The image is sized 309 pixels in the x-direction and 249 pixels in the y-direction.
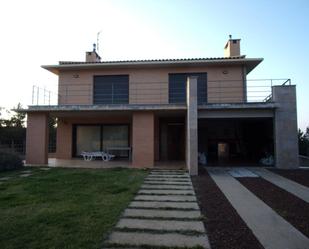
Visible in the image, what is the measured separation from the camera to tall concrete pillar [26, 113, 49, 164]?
1478cm

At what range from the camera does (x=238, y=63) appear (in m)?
16.3

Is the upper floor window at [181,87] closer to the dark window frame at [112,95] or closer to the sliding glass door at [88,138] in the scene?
the dark window frame at [112,95]

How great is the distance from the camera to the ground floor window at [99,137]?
59.4 feet

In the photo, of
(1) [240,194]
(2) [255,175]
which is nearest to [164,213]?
(1) [240,194]

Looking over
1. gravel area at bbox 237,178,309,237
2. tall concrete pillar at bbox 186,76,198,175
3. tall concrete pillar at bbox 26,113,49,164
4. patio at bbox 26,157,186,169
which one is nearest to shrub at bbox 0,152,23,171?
tall concrete pillar at bbox 26,113,49,164

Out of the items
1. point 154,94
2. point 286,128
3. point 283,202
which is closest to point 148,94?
point 154,94

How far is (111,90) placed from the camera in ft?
57.5

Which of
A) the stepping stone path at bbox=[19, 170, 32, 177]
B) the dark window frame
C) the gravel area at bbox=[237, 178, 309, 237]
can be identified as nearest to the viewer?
the gravel area at bbox=[237, 178, 309, 237]

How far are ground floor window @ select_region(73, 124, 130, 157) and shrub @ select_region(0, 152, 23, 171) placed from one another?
5.00 metres

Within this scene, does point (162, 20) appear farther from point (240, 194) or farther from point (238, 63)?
point (240, 194)

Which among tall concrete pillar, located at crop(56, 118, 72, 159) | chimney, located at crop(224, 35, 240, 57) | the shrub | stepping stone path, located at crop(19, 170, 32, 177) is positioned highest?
chimney, located at crop(224, 35, 240, 57)

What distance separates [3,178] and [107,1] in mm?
7316

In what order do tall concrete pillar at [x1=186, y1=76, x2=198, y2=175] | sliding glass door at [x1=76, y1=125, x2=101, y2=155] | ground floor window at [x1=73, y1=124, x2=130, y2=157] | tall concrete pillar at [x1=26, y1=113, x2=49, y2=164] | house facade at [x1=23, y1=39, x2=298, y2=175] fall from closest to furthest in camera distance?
tall concrete pillar at [x1=186, y1=76, x2=198, y2=175]
house facade at [x1=23, y1=39, x2=298, y2=175]
tall concrete pillar at [x1=26, y1=113, x2=49, y2=164]
ground floor window at [x1=73, y1=124, x2=130, y2=157]
sliding glass door at [x1=76, y1=125, x2=101, y2=155]

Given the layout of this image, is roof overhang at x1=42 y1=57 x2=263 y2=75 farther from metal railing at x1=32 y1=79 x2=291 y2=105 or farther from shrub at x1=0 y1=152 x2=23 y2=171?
shrub at x1=0 y1=152 x2=23 y2=171
